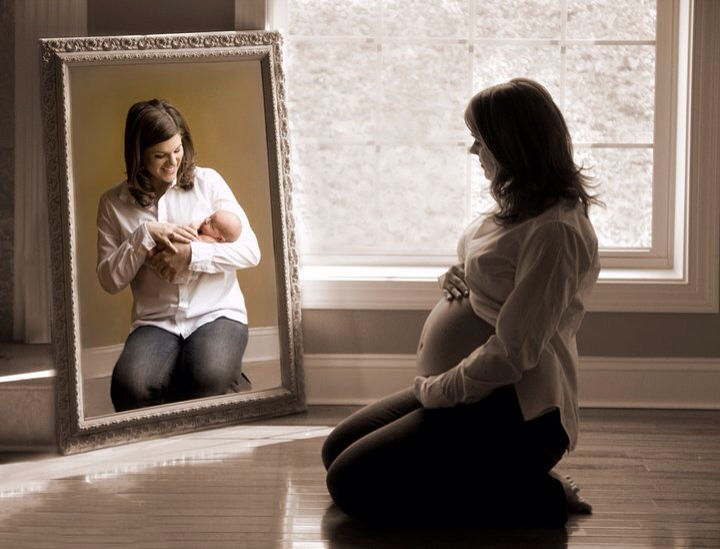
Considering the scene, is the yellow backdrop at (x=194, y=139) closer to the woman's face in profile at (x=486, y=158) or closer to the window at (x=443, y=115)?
the window at (x=443, y=115)

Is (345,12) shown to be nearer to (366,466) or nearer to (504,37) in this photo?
(504,37)

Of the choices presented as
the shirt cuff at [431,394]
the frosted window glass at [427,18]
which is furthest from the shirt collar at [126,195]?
the shirt cuff at [431,394]

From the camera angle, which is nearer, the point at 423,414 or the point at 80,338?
the point at 423,414

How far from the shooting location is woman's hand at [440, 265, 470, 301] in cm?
292

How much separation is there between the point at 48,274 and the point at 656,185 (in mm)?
2356

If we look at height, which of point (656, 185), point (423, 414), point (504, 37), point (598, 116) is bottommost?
point (423, 414)

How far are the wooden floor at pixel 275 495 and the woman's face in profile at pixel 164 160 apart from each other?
0.90 meters

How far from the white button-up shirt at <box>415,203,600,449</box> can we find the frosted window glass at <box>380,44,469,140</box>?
1.47m

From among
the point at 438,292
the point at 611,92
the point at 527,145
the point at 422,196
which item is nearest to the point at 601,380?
the point at 438,292

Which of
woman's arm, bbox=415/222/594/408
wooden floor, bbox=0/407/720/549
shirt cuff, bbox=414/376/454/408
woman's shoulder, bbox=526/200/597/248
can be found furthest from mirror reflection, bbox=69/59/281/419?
woman's shoulder, bbox=526/200/597/248

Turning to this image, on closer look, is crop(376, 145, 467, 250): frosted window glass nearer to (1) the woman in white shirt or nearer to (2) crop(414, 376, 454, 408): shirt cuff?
(1) the woman in white shirt

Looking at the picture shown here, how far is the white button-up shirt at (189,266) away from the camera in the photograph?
3686mm

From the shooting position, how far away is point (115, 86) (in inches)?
147

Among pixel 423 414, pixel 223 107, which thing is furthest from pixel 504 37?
pixel 423 414
